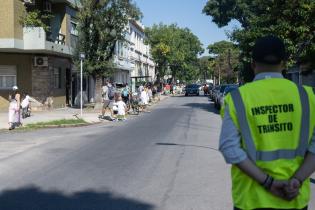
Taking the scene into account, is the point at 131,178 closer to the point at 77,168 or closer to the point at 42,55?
the point at 77,168

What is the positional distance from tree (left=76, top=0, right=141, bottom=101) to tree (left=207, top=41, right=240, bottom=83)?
79.9 feet

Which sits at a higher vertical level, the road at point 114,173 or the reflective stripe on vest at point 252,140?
the reflective stripe on vest at point 252,140

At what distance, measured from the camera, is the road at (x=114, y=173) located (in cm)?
720

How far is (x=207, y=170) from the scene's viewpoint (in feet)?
31.9

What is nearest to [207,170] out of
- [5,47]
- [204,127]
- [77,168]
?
[77,168]

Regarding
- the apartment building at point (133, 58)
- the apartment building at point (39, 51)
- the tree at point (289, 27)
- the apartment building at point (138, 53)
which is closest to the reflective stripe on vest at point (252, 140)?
the tree at point (289, 27)

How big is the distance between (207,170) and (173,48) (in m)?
63.2

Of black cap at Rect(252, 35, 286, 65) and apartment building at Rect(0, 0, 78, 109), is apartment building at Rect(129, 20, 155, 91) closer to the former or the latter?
apartment building at Rect(0, 0, 78, 109)

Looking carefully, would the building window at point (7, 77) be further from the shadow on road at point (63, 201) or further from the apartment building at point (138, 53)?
the apartment building at point (138, 53)

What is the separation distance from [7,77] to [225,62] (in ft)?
225

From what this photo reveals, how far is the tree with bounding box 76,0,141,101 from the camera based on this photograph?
31.5 m

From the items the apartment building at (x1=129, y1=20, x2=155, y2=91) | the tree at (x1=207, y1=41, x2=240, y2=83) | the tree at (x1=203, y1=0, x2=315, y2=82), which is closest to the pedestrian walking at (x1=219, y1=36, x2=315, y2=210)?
the tree at (x1=203, y1=0, x2=315, y2=82)

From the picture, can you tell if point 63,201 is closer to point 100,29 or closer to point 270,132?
point 270,132

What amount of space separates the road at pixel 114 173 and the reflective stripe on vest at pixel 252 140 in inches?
147
